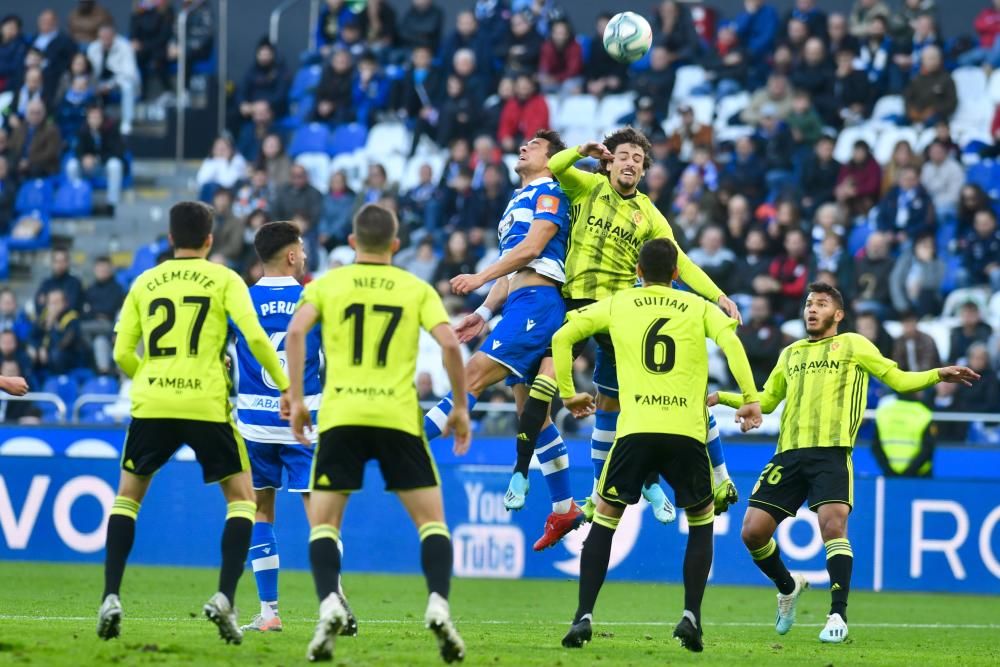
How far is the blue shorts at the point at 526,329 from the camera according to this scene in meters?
10.7

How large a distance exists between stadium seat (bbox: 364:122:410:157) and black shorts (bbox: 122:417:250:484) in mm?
15237

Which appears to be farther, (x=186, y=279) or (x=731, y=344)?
(x=731, y=344)

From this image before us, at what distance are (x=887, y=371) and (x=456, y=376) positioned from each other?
3.85m

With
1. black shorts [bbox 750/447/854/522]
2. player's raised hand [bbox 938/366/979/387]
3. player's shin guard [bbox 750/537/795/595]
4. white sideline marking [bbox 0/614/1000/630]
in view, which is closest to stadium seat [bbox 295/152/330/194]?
white sideline marking [bbox 0/614/1000/630]

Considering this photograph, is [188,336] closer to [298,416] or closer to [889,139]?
[298,416]

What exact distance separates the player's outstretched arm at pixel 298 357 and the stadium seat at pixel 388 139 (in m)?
15.7

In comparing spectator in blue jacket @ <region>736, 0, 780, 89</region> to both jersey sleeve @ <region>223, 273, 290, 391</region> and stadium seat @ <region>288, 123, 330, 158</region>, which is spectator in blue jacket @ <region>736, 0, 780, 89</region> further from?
jersey sleeve @ <region>223, 273, 290, 391</region>

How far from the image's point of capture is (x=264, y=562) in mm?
10047

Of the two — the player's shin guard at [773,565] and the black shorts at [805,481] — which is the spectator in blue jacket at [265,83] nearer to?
the black shorts at [805,481]

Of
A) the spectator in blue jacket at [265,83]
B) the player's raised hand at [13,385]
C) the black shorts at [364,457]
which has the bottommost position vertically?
the black shorts at [364,457]

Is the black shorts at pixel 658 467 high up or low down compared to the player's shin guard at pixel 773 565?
up

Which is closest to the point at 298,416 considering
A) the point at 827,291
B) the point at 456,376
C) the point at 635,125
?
the point at 456,376

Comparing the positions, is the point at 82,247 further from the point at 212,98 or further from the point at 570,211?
the point at 570,211

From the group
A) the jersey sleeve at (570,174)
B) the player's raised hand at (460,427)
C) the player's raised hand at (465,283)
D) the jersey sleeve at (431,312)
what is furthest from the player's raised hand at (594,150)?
the player's raised hand at (460,427)
